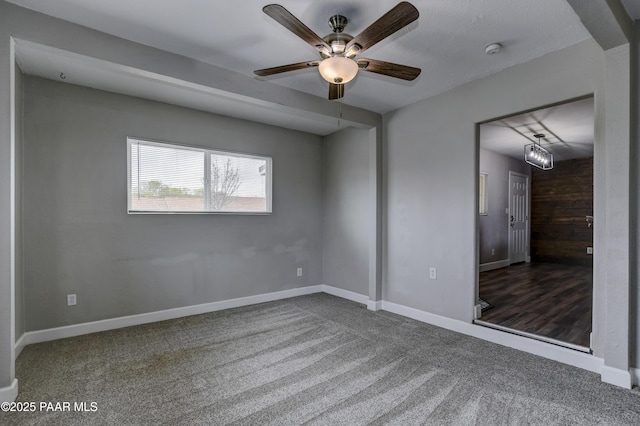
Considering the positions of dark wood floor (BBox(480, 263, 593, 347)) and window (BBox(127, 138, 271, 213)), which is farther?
window (BBox(127, 138, 271, 213))

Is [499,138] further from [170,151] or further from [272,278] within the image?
[170,151]

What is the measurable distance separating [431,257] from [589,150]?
16.9ft

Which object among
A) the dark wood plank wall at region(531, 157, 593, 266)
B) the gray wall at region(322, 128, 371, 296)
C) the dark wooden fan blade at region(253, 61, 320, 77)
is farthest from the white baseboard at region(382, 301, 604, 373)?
the dark wood plank wall at region(531, 157, 593, 266)

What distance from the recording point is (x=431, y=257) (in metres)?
3.64

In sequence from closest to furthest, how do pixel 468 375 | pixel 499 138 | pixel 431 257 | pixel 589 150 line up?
pixel 468 375 < pixel 431 257 < pixel 499 138 < pixel 589 150

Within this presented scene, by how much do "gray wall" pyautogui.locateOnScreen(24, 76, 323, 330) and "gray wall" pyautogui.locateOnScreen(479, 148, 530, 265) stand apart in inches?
168

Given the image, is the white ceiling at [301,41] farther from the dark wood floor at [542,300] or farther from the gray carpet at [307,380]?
the dark wood floor at [542,300]

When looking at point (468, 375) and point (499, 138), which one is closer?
point (468, 375)

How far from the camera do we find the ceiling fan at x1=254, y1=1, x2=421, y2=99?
1.71 metres

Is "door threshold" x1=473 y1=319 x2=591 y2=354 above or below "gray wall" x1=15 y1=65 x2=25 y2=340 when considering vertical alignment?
below

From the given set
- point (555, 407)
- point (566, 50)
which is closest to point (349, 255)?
point (555, 407)

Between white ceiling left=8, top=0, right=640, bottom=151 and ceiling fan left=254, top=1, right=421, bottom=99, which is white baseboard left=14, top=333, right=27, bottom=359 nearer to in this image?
white ceiling left=8, top=0, right=640, bottom=151

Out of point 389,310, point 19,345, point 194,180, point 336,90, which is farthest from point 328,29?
point 19,345

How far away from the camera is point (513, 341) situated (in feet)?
9.52
